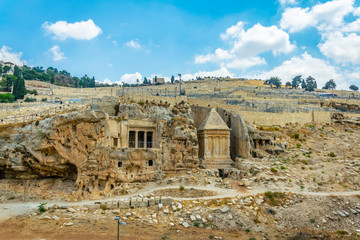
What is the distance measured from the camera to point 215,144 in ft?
93.7

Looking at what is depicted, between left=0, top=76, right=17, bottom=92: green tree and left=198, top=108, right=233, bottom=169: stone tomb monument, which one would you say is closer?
left=198, top=108, right=233, bottom=169: stone tomb monument

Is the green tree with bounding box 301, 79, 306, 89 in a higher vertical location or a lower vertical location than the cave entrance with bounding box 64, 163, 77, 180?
higher

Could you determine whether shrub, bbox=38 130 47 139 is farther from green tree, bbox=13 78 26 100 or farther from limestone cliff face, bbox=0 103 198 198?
green tree, bbox=13 78 26 100

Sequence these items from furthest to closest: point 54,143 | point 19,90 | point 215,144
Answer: point 19,90 < point 215,144 < point 54,143

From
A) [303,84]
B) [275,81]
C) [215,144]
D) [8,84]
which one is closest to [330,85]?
[303,84]

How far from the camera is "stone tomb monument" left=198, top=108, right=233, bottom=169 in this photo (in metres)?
28.0

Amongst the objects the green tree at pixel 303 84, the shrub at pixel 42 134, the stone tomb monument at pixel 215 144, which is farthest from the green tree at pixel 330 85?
the shrub at pixel 42 134

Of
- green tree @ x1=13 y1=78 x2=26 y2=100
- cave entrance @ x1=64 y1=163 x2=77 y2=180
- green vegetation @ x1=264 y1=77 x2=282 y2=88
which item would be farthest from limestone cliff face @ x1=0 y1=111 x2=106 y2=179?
green vegetation @ x1=264 y1=77 x2=282 y2=88

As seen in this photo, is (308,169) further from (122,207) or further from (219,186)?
(122,207)

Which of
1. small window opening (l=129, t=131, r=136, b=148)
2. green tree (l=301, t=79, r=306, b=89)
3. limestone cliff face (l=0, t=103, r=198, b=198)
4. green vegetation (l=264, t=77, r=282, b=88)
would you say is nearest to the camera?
limestone cliff face (l=0, t=103, r=198, b=198)

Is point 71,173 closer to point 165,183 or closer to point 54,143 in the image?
point 54,143

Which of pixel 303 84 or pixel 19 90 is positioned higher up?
pixel 303 84

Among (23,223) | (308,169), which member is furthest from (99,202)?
(308,169)

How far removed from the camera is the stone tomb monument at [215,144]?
28.0 meters
